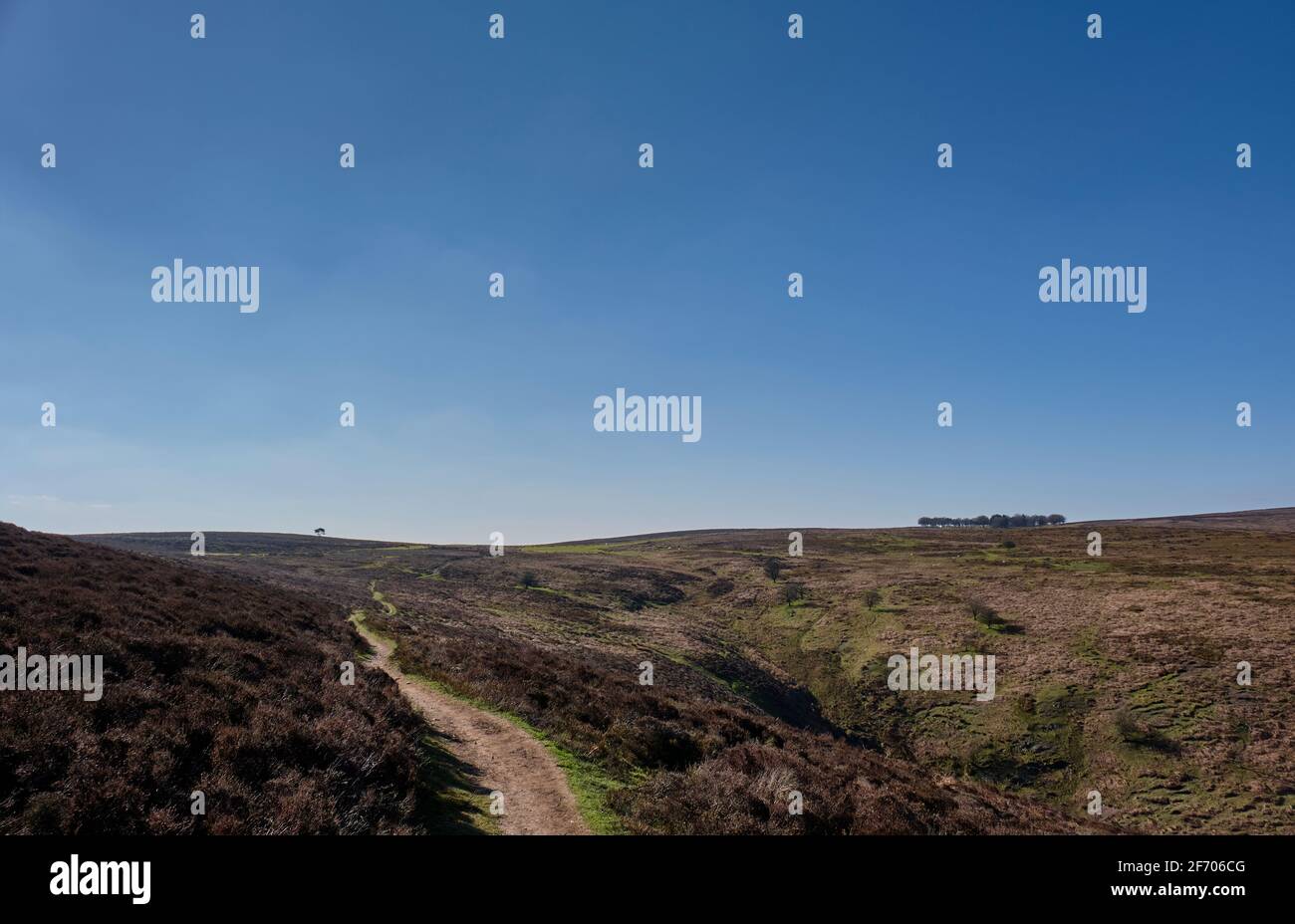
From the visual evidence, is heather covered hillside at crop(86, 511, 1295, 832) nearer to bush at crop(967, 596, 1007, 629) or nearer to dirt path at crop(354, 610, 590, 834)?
bush at crop(967, 596, 1007, 629)

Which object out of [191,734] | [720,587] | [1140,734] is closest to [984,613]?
[1140,734]

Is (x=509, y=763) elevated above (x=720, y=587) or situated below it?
above

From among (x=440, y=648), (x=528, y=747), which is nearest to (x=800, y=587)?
(x=440, y=648)

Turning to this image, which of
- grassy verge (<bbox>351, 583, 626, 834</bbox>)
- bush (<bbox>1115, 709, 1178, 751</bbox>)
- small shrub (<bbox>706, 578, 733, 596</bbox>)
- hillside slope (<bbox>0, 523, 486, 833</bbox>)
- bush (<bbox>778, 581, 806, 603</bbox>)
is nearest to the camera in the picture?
hillside slope (<bbox>0, 523, 486, 833</bbox>)

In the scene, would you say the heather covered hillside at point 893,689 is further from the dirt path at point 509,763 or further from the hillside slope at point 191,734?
the hillside slope at point 191,734

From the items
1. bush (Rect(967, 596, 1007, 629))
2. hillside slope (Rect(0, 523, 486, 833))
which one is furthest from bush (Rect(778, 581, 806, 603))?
hillside slope (Rect(0, 523, 486, 833))

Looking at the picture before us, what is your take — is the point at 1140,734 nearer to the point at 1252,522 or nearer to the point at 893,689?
the point at 893,689

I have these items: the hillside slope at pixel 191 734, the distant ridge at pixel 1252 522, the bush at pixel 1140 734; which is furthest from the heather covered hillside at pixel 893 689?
the distant ridge at pixel 1252 522
